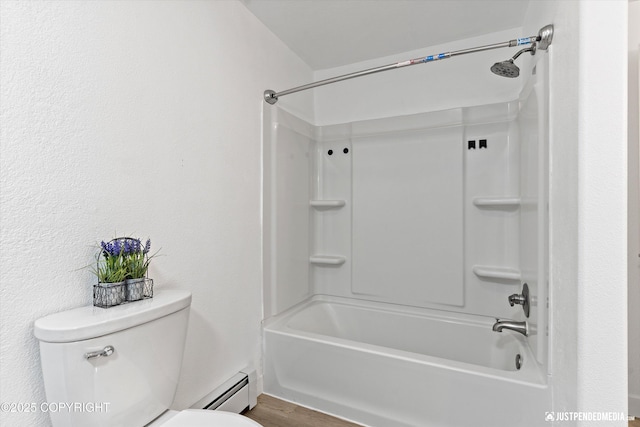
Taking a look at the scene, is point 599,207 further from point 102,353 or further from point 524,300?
point 102,353

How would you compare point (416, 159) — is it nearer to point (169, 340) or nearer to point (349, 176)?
point (349, 176)

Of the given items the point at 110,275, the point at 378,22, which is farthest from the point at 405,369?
the point at 378,22

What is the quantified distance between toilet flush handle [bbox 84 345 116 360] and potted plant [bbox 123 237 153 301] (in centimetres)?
18

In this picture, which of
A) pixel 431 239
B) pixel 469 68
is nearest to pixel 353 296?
pixel 431 239

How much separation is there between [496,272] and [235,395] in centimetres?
160

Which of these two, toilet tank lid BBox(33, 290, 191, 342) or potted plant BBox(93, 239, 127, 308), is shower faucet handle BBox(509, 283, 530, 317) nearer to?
toilet tank lid BBox(33, 290, 191, 342)

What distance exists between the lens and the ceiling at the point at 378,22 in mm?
1693

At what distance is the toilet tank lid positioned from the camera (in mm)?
793

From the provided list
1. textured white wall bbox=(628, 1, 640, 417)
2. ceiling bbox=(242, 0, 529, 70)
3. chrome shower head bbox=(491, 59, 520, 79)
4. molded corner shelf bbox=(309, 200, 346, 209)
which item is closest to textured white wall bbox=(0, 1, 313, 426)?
ceiling bbox=(242, 0, 529, 70)

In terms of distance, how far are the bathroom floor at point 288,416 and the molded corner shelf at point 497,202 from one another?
4.07 feet

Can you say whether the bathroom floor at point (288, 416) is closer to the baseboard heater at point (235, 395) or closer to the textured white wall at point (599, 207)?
the baseboard heater at point (235, 395)

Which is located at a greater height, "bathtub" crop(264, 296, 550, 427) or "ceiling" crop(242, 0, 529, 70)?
"ceiling" crop(242, 0, 529, 70)

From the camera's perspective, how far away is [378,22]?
1.84 metres

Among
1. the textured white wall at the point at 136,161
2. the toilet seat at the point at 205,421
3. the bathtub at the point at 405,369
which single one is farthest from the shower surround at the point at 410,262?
the toilet seat at the point at 205,421
